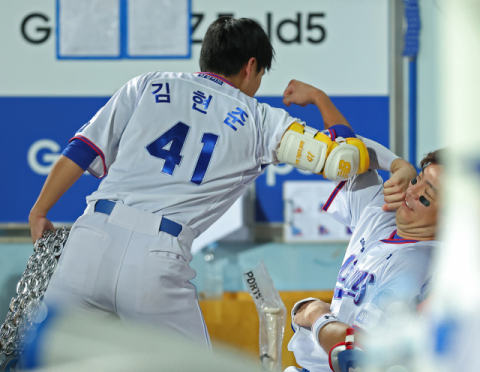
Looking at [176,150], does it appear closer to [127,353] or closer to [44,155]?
[127,353]

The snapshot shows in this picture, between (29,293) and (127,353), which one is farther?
(29,293)

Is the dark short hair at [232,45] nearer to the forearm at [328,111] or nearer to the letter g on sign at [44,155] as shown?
the forearm at [328,111]

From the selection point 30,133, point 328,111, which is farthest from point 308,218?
point 30,133

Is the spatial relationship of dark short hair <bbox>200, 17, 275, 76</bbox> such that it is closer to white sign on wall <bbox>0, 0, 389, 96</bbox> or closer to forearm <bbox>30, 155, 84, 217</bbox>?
forearm <bbox>30, 155, 84, 217</bbox>

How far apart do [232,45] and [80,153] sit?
465mm

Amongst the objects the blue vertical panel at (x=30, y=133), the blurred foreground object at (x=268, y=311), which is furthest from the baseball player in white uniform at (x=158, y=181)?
the blue vertical panel at (x=30, y=133)

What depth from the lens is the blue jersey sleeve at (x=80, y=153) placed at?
1.14m

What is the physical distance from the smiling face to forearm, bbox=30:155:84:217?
79 cm

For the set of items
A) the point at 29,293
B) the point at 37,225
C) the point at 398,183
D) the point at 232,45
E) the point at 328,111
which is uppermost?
the point at 232,45

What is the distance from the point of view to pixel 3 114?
8.41 feet

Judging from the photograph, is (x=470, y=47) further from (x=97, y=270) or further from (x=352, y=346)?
(x=97, y=270)

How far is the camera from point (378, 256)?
119cm

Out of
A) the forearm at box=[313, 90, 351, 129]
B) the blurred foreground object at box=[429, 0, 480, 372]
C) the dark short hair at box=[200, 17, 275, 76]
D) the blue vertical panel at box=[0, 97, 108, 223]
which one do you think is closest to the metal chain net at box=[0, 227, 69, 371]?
the dark short hair at box=[200, 17, 275, 76]

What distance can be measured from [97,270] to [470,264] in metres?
0.85
